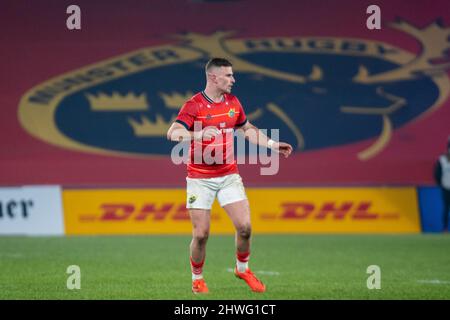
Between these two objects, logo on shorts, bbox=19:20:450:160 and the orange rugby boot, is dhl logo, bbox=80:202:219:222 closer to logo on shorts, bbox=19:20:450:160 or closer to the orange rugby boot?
logo on shorts, bbox=19:20:450:160

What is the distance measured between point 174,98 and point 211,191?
11.9 metres

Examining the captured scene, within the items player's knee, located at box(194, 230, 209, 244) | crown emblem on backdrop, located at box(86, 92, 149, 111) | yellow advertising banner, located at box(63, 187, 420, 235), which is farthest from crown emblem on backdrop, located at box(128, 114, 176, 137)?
player's knee, located at box(194, 230, 209, 244)

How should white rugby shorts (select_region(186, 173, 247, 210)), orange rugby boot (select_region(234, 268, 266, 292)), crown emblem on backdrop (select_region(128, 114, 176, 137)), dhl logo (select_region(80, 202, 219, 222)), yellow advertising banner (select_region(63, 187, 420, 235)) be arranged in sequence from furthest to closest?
1. crown emblem on backdrop (select_region(128, 114, 176, 137))
2. dhl logo (select_region(80, 202, 219, 222))
3. yellow advertising banner (select_region(63, 187, 420, 235))
4. orange rugby boot (select_region(234, 268, 266, 292))
5. white rugby shorts (select_region(186, 173, 247, 210))

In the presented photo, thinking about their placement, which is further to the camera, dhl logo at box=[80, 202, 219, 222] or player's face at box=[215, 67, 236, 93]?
dhl logo at box=[80, 202, 219, 222]

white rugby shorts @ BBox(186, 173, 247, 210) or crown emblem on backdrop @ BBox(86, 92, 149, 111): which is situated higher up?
crown emblem on backdrop @ BBox(86, 92, 149, 111)

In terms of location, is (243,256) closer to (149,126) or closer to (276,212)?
(276,212)

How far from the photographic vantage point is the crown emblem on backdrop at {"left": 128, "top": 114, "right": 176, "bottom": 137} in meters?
21.2

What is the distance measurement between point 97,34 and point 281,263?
33.0 ft

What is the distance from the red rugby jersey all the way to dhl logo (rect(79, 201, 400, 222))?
28.4ft

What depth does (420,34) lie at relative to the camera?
829 inches

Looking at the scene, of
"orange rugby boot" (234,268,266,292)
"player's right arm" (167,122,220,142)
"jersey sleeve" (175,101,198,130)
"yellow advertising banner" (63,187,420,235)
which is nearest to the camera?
"player's right arm" (167,122,220,142)

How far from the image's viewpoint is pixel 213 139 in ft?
30.8
